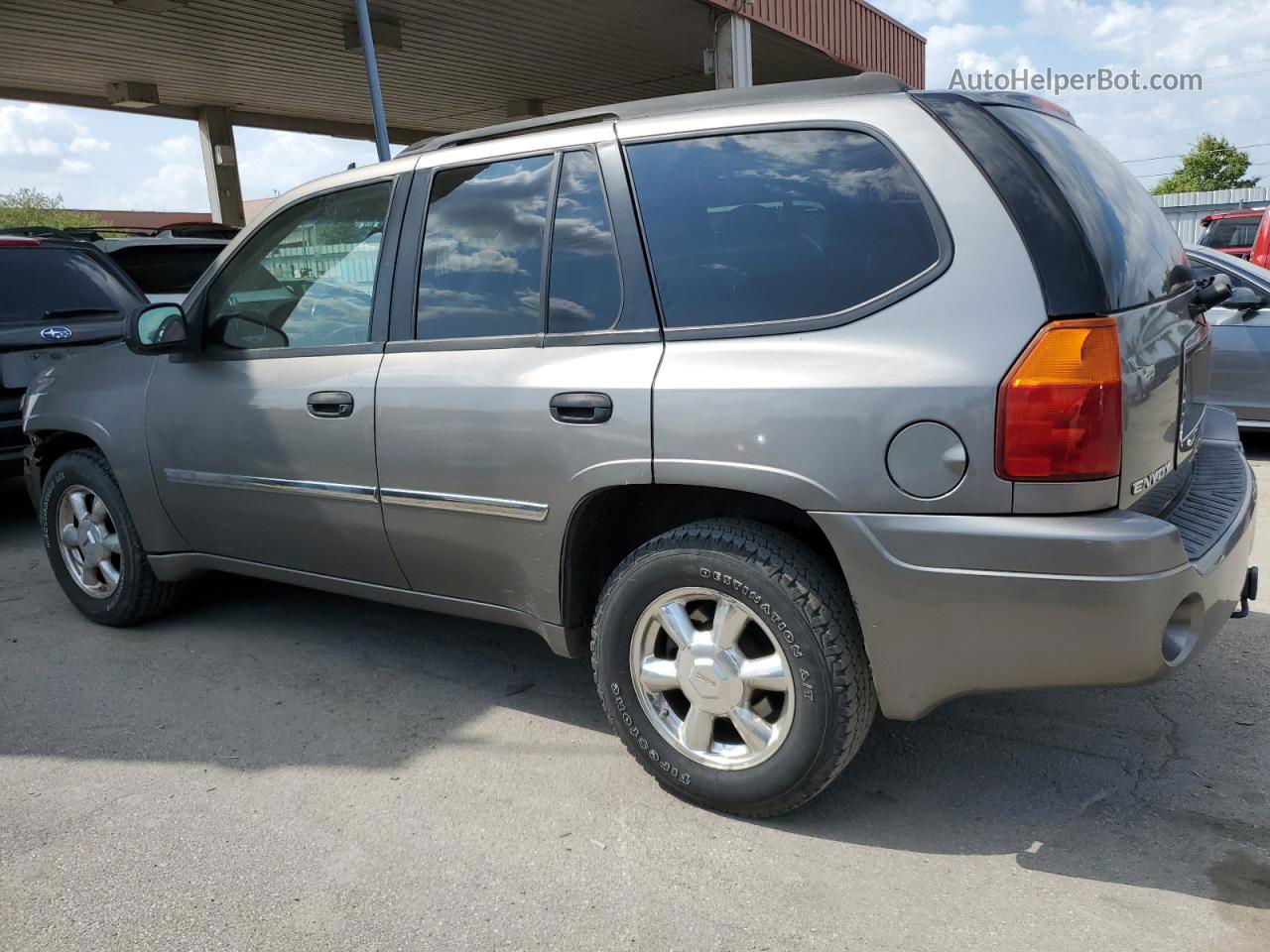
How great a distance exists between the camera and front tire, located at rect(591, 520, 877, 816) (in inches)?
103

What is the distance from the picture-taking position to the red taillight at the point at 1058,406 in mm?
2297

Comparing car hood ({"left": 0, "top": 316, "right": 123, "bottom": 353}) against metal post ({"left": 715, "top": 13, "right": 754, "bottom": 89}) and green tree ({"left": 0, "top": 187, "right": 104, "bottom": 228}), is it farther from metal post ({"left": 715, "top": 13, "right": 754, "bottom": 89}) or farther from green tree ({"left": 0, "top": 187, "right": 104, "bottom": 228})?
green tree ({"left": 0, "top": 187, "right": 104, "bottom": 228})

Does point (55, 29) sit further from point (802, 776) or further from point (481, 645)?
point (802, 776)

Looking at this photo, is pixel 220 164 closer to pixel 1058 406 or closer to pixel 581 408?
pixel 581 408

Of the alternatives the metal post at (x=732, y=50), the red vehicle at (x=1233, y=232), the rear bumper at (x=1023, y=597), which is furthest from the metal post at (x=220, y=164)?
the rear bumper at (x=1023, y=597)

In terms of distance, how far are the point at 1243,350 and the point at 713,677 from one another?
19.4ft

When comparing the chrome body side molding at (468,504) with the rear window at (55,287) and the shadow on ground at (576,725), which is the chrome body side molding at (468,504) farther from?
the rear window at (55,287)

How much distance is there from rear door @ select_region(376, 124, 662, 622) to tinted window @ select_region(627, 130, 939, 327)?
103 mm

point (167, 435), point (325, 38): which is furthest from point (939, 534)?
point (325, 38)

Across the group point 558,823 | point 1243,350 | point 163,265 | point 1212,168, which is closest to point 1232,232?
point 1243,350

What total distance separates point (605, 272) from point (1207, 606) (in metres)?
1.73

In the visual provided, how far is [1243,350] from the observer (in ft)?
23.2

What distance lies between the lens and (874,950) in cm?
228

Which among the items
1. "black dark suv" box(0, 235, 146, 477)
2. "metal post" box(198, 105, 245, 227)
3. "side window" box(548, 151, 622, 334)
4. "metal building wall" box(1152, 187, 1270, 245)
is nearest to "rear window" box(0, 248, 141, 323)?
"black dark suv" box(0, 235, 146, 477)
